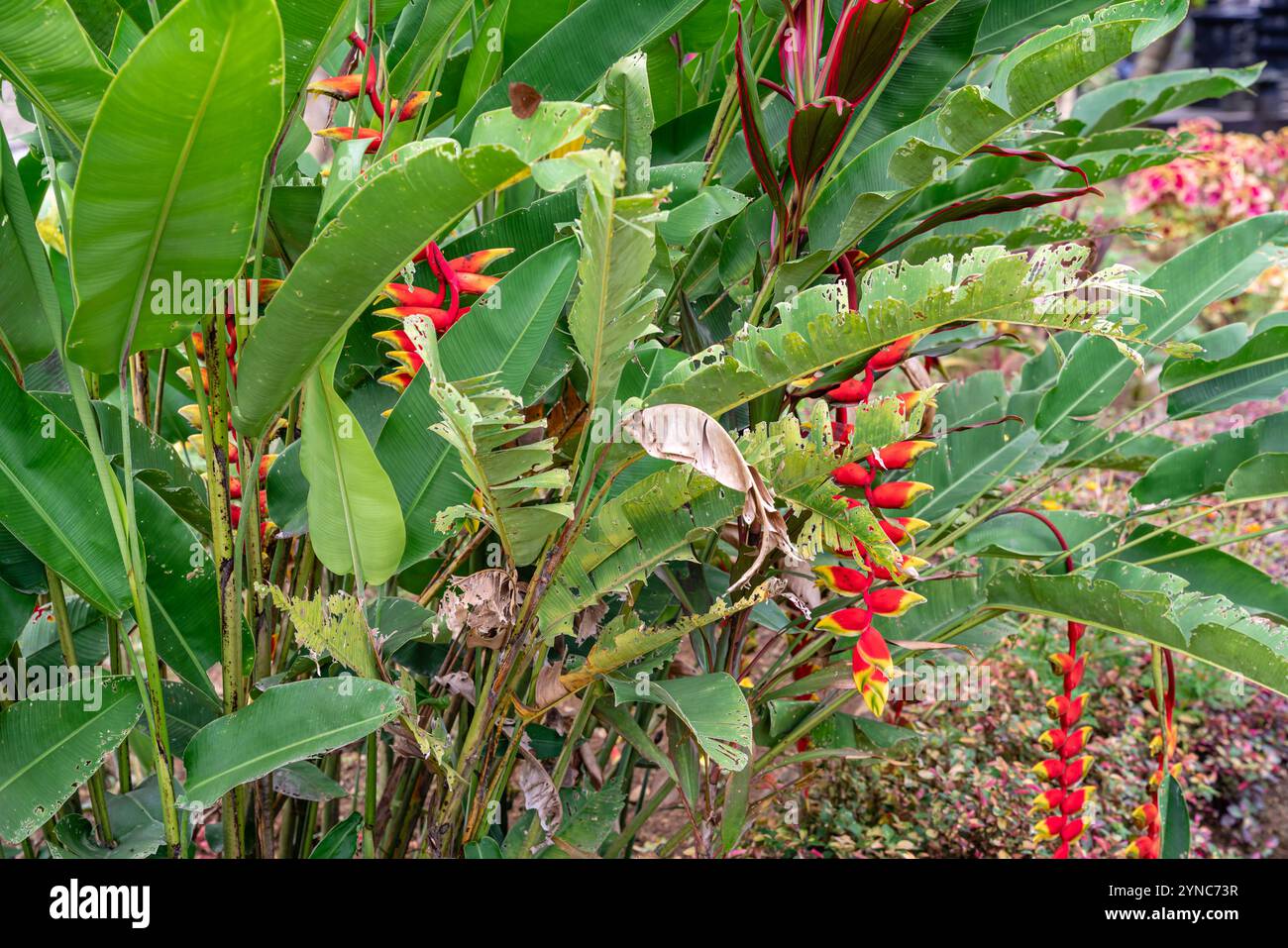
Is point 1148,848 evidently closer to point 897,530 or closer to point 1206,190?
point 897,530

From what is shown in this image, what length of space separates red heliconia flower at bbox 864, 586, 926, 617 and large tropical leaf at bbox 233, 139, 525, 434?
61 cm

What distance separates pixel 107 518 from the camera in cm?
114

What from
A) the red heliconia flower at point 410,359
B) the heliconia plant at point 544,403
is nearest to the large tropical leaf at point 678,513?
the heliconia plant at point 544,403

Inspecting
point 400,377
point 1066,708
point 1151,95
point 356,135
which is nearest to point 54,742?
point 400,377

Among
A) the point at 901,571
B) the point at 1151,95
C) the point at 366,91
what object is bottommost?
the point at 901,571

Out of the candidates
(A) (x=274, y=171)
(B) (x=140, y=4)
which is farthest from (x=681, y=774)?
(B) (x=140, y=4)

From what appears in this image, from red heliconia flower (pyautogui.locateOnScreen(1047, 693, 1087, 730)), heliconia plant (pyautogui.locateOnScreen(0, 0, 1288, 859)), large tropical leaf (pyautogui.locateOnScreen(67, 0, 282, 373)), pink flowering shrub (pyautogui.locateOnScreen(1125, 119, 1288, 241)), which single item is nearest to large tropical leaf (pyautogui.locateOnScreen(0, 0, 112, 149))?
heliconia plant (pyautogui.locateOnScreen(0, 0, 1288, 859))

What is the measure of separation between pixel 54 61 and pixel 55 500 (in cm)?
46

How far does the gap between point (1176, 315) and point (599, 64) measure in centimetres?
96

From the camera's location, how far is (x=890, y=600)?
1.13 meters

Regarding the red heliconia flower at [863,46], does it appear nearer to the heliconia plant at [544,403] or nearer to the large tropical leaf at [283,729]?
the heliconia plant at [544,403]

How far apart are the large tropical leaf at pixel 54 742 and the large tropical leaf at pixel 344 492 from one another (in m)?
0.29

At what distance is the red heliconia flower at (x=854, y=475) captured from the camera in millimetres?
1119

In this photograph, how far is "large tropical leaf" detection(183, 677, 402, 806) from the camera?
3.39 feet
